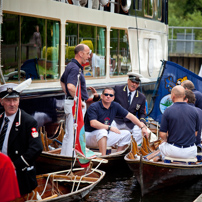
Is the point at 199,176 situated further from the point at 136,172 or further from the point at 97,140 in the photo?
the point at 97,140

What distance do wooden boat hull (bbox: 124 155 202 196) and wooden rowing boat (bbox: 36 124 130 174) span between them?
1.67 ft

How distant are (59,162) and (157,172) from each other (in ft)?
5.23

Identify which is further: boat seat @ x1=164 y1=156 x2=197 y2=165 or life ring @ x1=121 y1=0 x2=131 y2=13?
life ring @ x1=121 y1=0 x2=131 y2=13

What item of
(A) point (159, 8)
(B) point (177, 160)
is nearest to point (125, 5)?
(A) point (159, 8)

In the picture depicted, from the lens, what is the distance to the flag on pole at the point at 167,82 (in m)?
10.4

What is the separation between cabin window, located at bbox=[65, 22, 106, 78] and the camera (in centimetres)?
985

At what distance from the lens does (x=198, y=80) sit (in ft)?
33.9

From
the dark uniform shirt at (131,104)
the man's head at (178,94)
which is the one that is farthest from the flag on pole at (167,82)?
the man's head at (178,94)

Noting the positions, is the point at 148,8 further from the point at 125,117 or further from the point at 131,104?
the point at 125,117

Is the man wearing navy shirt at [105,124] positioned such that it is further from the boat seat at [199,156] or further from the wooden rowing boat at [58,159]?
the boat seat at [199,156]

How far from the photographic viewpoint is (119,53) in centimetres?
1213

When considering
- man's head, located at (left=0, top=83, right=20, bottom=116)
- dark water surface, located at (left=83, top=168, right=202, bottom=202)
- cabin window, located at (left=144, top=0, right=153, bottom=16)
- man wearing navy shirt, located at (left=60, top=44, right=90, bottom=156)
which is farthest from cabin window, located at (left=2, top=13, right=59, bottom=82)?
cabin window, located at (left=144, top=0, right=153, bottom=16)

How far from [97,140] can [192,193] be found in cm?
179

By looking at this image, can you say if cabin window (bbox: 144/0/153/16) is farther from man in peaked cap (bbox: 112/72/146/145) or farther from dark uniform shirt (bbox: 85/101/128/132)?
dark uniform shirt (bbox: 85/101/128/132)
